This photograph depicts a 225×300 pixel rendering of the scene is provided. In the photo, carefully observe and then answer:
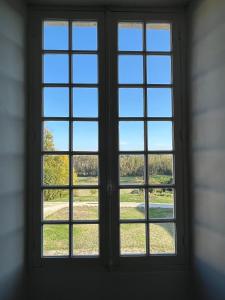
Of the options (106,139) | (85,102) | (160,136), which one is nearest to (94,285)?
(106,139)

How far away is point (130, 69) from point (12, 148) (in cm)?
107

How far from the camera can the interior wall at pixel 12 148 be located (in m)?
2.14

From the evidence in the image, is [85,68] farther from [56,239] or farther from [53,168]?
[56,239]

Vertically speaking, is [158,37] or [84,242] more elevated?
[158,37]

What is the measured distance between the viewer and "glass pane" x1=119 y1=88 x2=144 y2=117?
2619 millimetres

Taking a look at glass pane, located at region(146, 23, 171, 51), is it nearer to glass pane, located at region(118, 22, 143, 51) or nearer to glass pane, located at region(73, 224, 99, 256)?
glass pane, located at region(118, 22, 143, 51)

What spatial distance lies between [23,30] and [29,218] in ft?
4.50

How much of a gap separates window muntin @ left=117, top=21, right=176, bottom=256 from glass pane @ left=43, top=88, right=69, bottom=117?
41cm

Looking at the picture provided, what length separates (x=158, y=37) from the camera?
267cm

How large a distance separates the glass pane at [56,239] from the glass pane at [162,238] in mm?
633

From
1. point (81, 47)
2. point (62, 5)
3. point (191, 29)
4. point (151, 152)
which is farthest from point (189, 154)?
point (62, 5)

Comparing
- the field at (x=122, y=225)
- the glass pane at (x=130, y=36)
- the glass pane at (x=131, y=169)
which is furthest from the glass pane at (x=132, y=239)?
the glass pane at (x=130, y=36)

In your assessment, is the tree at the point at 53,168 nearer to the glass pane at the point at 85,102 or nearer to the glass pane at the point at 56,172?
the glass pane at the point at 56,172

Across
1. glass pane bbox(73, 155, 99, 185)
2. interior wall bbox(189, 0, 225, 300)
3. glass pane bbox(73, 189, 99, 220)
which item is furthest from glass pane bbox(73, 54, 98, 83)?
glass pane bbox(73, 189, 99, 220)
